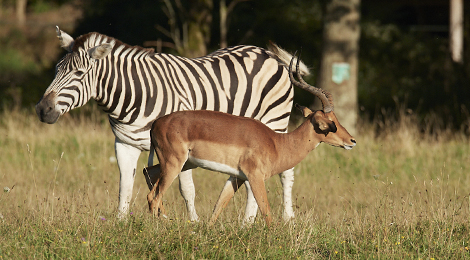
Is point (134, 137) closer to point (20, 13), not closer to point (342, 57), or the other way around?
point (342, 57)

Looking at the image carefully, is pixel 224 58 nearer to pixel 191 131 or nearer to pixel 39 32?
pixel 191 131

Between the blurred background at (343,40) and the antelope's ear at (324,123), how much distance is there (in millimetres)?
6290

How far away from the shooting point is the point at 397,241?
4.78m

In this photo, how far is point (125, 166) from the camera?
5.90m

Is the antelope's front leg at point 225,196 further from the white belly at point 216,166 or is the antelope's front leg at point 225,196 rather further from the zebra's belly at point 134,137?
the zebra's belly at point 134,137

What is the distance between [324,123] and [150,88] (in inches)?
74.8

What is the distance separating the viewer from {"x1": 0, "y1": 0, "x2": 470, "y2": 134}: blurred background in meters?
11.3

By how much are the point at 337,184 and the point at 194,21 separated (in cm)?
724

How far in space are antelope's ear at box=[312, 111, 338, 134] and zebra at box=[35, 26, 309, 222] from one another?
110 cm

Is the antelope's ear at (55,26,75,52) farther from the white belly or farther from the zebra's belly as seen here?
the white belly

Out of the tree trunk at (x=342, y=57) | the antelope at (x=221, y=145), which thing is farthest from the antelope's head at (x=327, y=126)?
the tree trunk at (x=342, y=57)

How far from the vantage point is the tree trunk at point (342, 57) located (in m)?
11.2

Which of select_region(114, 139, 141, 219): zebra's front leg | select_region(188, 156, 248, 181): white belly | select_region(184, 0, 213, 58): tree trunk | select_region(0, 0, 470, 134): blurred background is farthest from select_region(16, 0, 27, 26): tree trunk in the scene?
select_region(188, 156, 248, 181): white belly

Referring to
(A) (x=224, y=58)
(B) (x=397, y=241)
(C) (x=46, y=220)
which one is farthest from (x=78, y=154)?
(B) (x=397, y=241)
